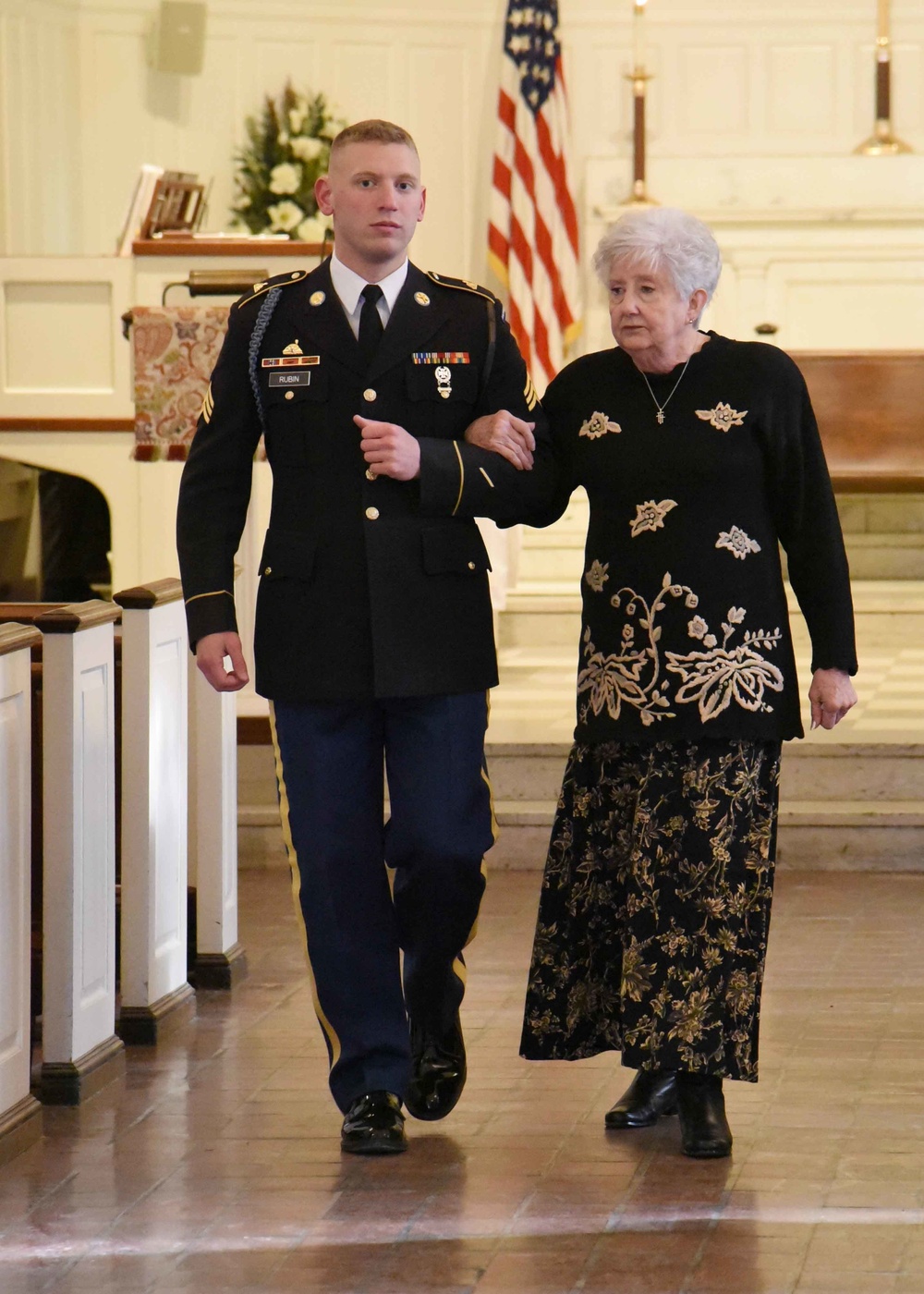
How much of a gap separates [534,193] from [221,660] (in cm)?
700

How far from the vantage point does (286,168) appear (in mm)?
9109

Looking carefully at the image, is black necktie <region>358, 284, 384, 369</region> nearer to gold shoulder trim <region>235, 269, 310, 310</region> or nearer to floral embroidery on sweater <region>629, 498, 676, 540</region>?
gold shoulder trim <region>235, 269, 310, 310</region>

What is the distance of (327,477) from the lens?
306cm

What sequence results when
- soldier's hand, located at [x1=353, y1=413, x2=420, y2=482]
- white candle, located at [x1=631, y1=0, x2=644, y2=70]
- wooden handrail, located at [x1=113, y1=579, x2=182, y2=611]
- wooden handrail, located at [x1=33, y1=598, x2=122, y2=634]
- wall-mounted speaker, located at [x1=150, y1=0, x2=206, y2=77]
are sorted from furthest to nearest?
wall-mounted speaker, located at [x1=150, y1=0, x2=206, y2=77], white candle, located at [x1=631, y1=0, x2=644, y2=70], wooden handrail, located at [x1=113, y1=579, x2=182, y2=611], wooden handrail, located at [x1=33, y1=598, x2=122, y2=634], soldier's hand, located at [x1=353, y1=413, x2=420, y2=482]

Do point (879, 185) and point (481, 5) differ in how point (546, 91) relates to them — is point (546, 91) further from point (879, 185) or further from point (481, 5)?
point (879, 185)

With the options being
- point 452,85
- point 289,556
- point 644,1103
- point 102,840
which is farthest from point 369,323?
point 452,85

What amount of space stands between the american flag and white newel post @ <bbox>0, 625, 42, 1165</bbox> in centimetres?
659

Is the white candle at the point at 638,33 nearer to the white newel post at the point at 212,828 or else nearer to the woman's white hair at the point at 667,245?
the white newel post at the point at 212,828

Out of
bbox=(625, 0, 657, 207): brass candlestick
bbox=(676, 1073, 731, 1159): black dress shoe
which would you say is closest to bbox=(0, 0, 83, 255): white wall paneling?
bbox=(625, 0, 657, 207): brass candlestick

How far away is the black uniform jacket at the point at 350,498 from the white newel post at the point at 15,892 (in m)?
0.34

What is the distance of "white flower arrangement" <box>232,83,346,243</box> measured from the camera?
907 centimetres

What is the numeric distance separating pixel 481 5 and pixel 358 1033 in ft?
25.4

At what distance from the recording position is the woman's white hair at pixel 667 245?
3018 mm

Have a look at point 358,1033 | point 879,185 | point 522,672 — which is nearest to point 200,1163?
point 358,1033
